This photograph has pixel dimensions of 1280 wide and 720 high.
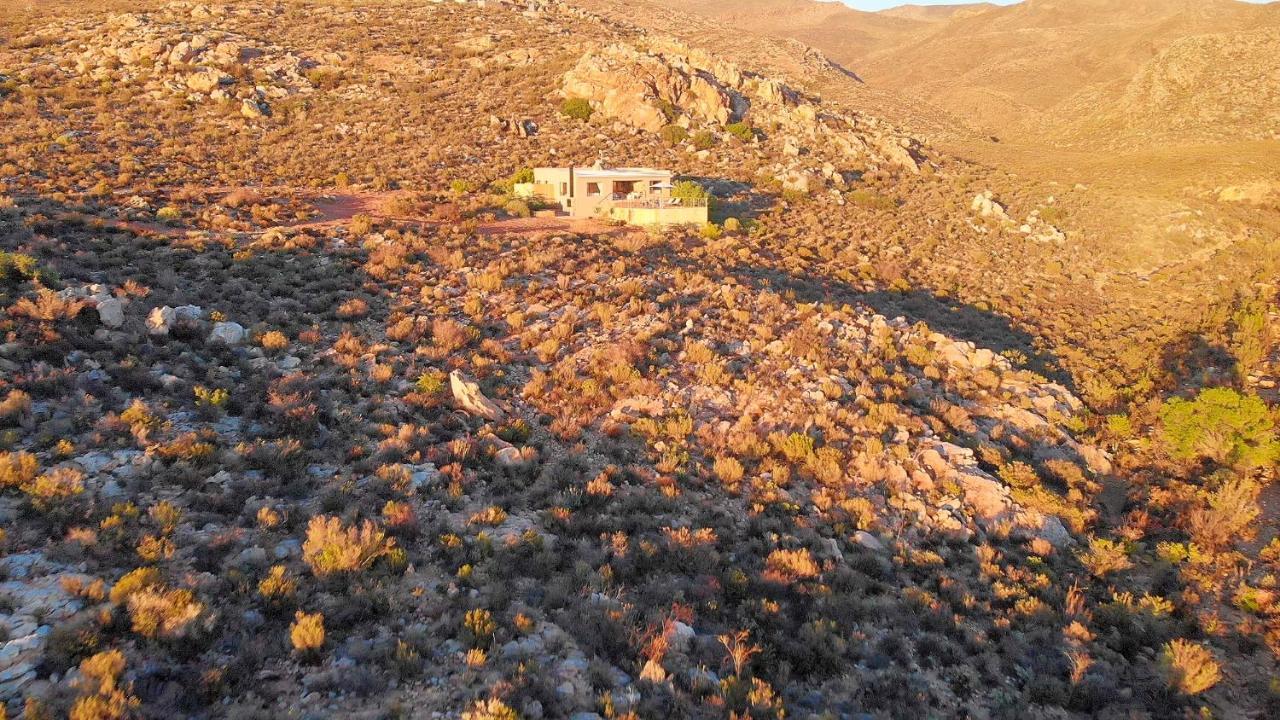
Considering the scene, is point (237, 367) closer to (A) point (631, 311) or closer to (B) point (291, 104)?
(A) point (631, 311)

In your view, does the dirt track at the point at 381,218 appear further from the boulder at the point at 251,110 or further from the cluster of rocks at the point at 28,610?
the cluster of rocks at the point at 28,610

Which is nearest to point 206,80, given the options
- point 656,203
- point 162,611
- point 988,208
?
point 656,203

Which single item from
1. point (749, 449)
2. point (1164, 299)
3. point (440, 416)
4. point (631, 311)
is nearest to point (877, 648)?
point (749, 449)

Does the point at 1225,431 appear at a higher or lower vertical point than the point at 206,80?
lower

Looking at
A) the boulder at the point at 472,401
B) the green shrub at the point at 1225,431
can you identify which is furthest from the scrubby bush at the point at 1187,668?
the boulder at the point at 472,401

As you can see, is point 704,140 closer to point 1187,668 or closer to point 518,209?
point 518,209
